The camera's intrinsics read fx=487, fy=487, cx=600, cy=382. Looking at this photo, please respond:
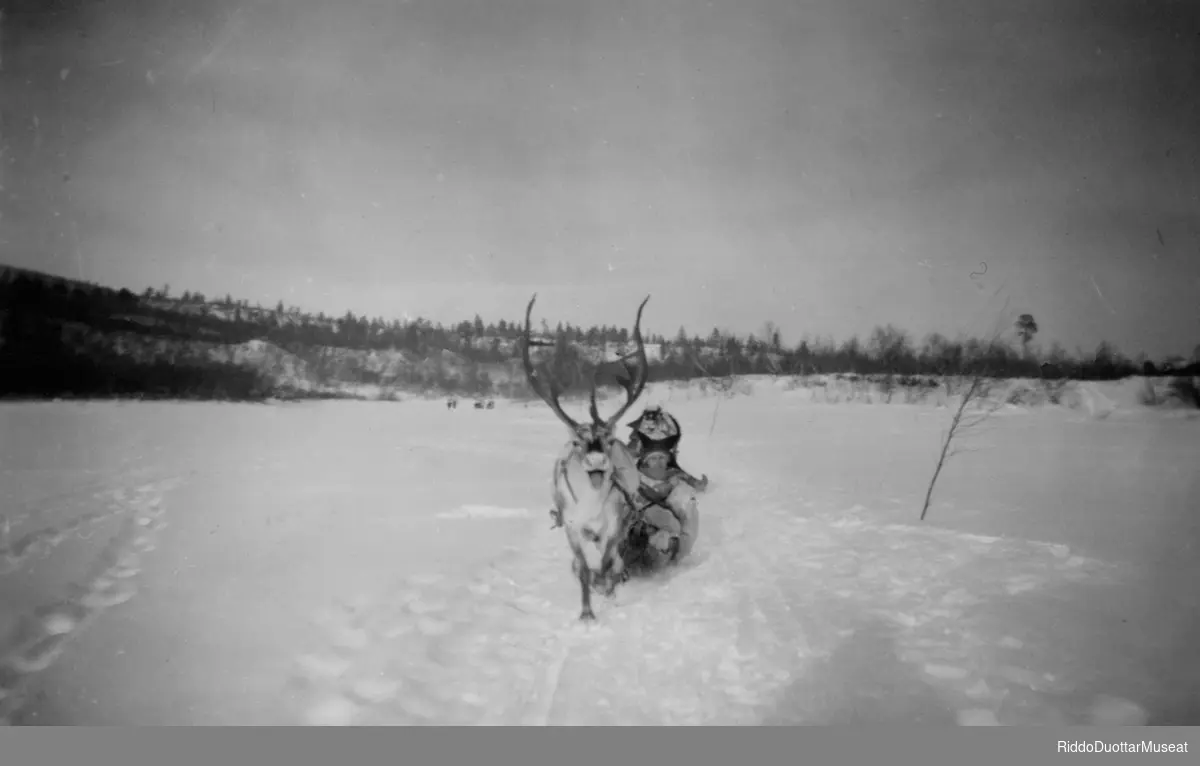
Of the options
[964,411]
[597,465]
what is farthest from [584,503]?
[964,411]

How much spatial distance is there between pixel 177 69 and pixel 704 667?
4679mm

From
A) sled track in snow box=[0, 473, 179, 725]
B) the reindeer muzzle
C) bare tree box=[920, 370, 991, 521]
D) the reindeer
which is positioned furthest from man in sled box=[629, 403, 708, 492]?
sled track in snow box=[0, 473, 179, 725]

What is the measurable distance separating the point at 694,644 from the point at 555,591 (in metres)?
0.96

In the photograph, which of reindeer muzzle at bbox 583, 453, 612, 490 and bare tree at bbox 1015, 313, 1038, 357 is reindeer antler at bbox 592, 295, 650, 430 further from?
bare tree at bbox 1015, 313, 1038, 357

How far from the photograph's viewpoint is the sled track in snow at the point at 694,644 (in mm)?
1874

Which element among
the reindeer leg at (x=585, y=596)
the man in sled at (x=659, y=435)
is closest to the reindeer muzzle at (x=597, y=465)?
the reindeer leg at (x=585, y=596)

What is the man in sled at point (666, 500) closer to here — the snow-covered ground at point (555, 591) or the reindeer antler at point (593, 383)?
the snow-covered ground at point (555, 591)

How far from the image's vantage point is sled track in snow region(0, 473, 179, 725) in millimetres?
2027

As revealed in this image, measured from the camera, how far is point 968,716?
1.75 metres

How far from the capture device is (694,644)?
2254 mm

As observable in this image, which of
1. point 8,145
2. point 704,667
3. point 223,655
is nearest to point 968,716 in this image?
point 704,667

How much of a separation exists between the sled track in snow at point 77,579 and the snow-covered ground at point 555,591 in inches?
0.6

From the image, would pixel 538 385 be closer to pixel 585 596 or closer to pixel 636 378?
pixel 636 378

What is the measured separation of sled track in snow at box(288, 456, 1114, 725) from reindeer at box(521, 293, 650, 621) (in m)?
0.32
